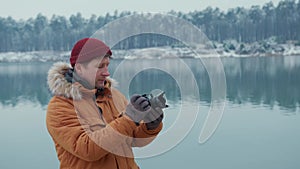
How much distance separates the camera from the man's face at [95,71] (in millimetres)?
1355

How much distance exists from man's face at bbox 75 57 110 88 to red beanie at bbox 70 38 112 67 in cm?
2

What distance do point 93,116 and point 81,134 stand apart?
0.34 feet

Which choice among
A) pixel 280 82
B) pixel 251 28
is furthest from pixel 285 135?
pixel 251 28

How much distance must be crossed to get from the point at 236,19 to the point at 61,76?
55748mm

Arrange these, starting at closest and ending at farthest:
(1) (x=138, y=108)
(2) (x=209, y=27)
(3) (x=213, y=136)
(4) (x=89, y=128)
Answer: (1) (x=138, y=108)
(4) (x=89, y=128)
(3) (x=213, y=136)
(2) (x=209, y=27)

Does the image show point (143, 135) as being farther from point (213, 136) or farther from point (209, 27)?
point (209, 27)

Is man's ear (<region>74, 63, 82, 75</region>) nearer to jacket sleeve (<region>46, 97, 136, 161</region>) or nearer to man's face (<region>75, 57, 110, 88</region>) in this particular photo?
man's face (<region>75, 57, 110, 88</region>)

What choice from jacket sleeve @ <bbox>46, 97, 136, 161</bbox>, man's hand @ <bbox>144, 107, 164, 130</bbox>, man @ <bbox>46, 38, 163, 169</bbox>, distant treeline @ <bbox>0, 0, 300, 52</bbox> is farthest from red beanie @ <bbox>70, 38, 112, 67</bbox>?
distant treeline @ <bbox>0, 0, 300, 52</bbox>

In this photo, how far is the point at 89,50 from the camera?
1354mm

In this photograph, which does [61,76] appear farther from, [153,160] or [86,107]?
[153,160]

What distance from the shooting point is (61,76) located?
1418mm

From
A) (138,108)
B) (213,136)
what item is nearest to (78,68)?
(138,108)

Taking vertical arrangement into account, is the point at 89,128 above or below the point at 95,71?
below

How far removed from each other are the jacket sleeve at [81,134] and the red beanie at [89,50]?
6.8 inches
